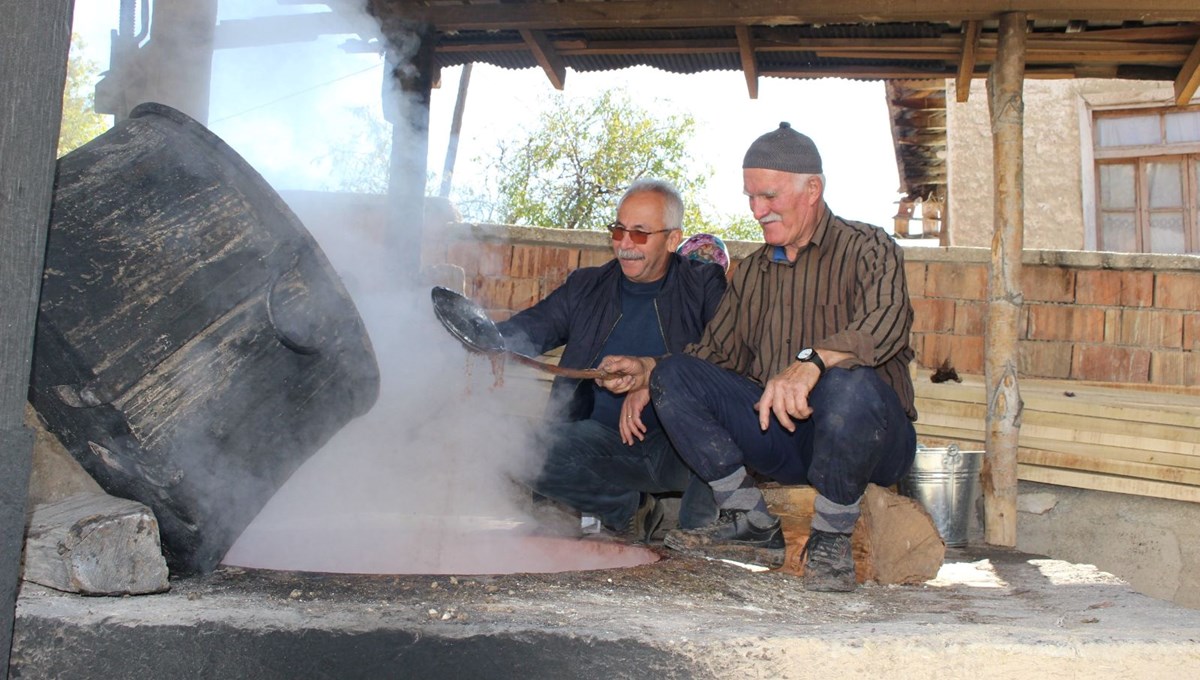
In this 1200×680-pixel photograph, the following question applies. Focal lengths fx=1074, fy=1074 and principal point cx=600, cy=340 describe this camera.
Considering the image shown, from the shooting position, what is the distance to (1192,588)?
5.45m

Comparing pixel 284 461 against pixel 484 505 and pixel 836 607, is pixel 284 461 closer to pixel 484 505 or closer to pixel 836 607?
pixel 836 607

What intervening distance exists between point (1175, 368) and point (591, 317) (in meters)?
3.44

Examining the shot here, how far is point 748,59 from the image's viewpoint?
17.1ft

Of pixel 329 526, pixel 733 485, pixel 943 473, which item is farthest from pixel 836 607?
pixel 943 473

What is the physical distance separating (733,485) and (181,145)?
5.98 feet

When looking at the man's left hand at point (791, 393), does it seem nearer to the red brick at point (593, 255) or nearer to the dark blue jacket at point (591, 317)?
the dark blue jacket at point (591, 317)

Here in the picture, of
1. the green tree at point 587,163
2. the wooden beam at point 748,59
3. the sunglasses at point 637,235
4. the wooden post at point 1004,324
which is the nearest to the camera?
the sunglasses at point 637,235

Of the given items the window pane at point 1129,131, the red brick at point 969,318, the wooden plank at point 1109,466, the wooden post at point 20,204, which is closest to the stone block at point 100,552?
the wooden post at point 20,204

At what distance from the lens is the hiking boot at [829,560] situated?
2.93m

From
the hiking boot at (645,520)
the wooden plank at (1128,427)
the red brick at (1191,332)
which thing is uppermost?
the red brick at (1191,332)

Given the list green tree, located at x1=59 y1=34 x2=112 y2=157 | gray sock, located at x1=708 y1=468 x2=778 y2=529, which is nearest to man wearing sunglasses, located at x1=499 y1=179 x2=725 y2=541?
gray sock, located at x1=708 y1=468 x2=778 y2=529

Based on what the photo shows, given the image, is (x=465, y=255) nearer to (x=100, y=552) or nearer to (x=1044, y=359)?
(x=1044, y=359)

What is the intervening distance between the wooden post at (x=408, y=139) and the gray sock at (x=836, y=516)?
2.96 metres

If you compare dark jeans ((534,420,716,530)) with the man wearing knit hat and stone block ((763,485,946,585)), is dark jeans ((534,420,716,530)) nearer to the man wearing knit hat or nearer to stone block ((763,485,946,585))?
the man wearing knit hat
